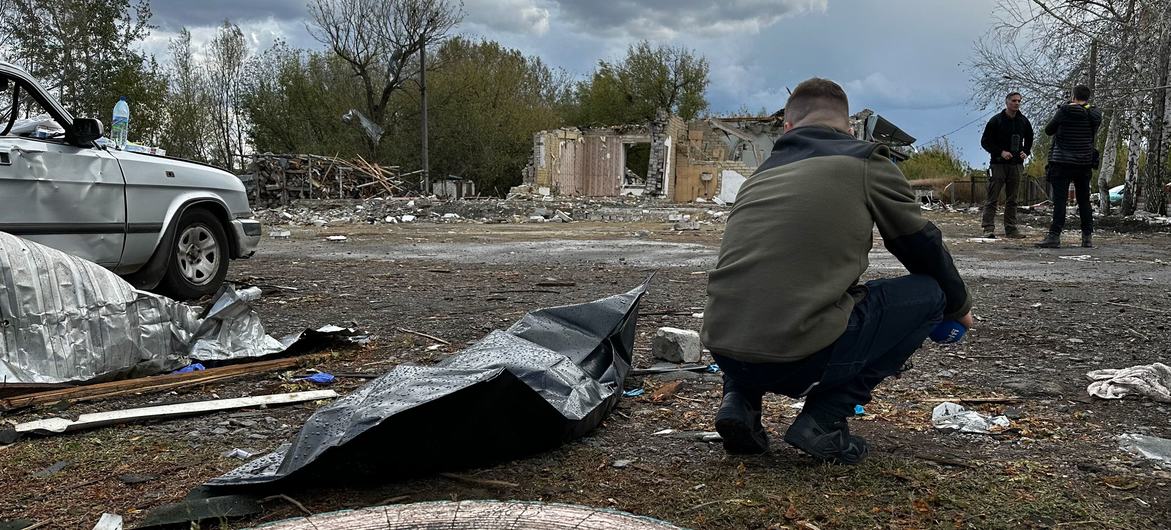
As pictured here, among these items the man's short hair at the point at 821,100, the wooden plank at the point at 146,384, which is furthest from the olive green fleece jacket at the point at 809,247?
the wooden plank at the point at 146,384

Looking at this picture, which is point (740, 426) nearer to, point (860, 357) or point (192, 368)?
point (860, 357)

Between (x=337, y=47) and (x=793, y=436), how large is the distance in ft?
132

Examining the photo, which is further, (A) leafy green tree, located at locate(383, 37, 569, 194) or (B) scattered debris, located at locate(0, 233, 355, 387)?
(A) leafy green tree, located at locate(383, 37, 569, 194)

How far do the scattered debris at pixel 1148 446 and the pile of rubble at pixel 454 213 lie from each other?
53.3ft

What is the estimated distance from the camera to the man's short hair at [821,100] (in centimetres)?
243

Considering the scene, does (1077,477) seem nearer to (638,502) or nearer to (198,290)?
(638,502)

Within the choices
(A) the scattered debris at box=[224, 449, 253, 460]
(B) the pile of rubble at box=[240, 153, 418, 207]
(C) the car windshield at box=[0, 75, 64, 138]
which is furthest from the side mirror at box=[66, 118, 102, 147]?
(B) the pile of rubble at box=[240, 153, 418, 207]

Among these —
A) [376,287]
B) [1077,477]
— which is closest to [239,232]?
[376,287]

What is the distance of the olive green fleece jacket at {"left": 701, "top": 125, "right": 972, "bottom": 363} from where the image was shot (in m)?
2.20

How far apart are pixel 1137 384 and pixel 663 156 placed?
107 feet

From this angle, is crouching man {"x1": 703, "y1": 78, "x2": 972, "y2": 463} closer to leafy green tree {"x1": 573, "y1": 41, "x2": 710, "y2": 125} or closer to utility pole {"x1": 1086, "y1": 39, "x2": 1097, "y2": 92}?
utility pole {"x1": 1086, "y1": 39, "x2": 1097, "y2": 92}

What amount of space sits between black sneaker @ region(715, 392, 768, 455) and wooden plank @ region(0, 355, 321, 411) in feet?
7.75

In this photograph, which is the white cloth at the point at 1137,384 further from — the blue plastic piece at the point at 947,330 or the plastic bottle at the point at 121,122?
the plastic bottle at the point at 121,122

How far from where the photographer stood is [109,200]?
5.30 m
